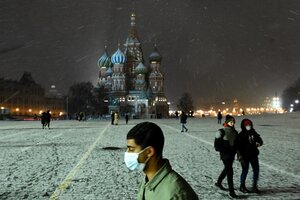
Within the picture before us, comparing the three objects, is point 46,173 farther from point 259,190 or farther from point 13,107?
point 13,107

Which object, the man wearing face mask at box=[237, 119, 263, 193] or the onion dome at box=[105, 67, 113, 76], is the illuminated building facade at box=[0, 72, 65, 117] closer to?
the onion dome at box=[105, 67, 113, 76]

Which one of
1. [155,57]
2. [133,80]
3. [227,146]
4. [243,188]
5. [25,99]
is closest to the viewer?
[227,146]

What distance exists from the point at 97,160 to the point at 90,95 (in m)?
106

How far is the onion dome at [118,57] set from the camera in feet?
467

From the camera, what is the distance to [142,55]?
490ft

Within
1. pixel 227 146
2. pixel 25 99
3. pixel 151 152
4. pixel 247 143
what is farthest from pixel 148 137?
pixel 25 99

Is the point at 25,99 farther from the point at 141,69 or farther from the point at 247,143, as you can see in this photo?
the point at 247,143

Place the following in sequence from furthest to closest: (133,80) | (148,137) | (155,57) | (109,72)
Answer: (109,72)
(155,57)
(133,80)
(148,137)

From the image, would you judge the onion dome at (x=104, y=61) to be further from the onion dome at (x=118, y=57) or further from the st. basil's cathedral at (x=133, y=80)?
the onion dome at (x=118, y=57)

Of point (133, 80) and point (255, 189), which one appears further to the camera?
point (133, 80)

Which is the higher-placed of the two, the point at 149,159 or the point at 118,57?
the point at 118,57

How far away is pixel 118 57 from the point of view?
469ft

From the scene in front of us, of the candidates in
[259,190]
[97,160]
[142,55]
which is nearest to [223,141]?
[259,190]

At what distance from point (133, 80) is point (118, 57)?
31.3 ft
